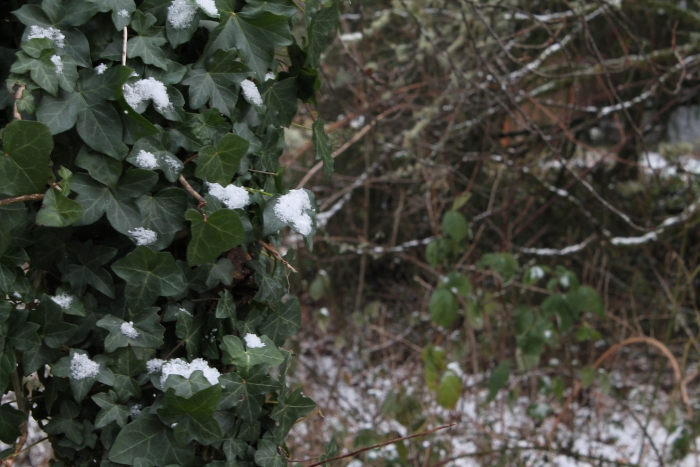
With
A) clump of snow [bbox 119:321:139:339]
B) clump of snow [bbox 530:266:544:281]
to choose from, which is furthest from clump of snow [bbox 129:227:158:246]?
clump of snow [bbox 530:266:544:281]

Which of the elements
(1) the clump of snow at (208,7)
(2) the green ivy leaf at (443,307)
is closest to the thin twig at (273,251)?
(1) the clump of snow at (208,7)

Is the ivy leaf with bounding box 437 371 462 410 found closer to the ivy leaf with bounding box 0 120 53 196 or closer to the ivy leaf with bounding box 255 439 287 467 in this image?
the ivy leaf with bounding box 255 439 287 467

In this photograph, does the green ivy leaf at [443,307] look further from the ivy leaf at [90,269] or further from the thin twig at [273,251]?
the ivy leaf at [90,269]

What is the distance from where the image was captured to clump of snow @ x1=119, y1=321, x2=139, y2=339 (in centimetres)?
77

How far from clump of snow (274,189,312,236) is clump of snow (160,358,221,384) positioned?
23cm

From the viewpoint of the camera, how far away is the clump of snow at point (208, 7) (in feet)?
2.49

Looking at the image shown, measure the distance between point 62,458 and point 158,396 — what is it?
0.60 feet

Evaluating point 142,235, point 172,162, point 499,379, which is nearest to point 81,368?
point 142,235

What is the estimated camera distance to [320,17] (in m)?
0.88

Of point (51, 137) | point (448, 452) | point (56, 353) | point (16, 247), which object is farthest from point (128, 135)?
point (448, 452)

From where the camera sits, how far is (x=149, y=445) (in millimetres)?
771

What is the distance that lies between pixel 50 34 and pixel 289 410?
609mm

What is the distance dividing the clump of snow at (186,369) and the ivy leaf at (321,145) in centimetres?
37

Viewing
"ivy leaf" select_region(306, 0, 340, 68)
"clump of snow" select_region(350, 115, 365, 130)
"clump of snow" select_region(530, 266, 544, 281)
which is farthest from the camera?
"clump of snow" select_region(350, 115, 365, 130)
